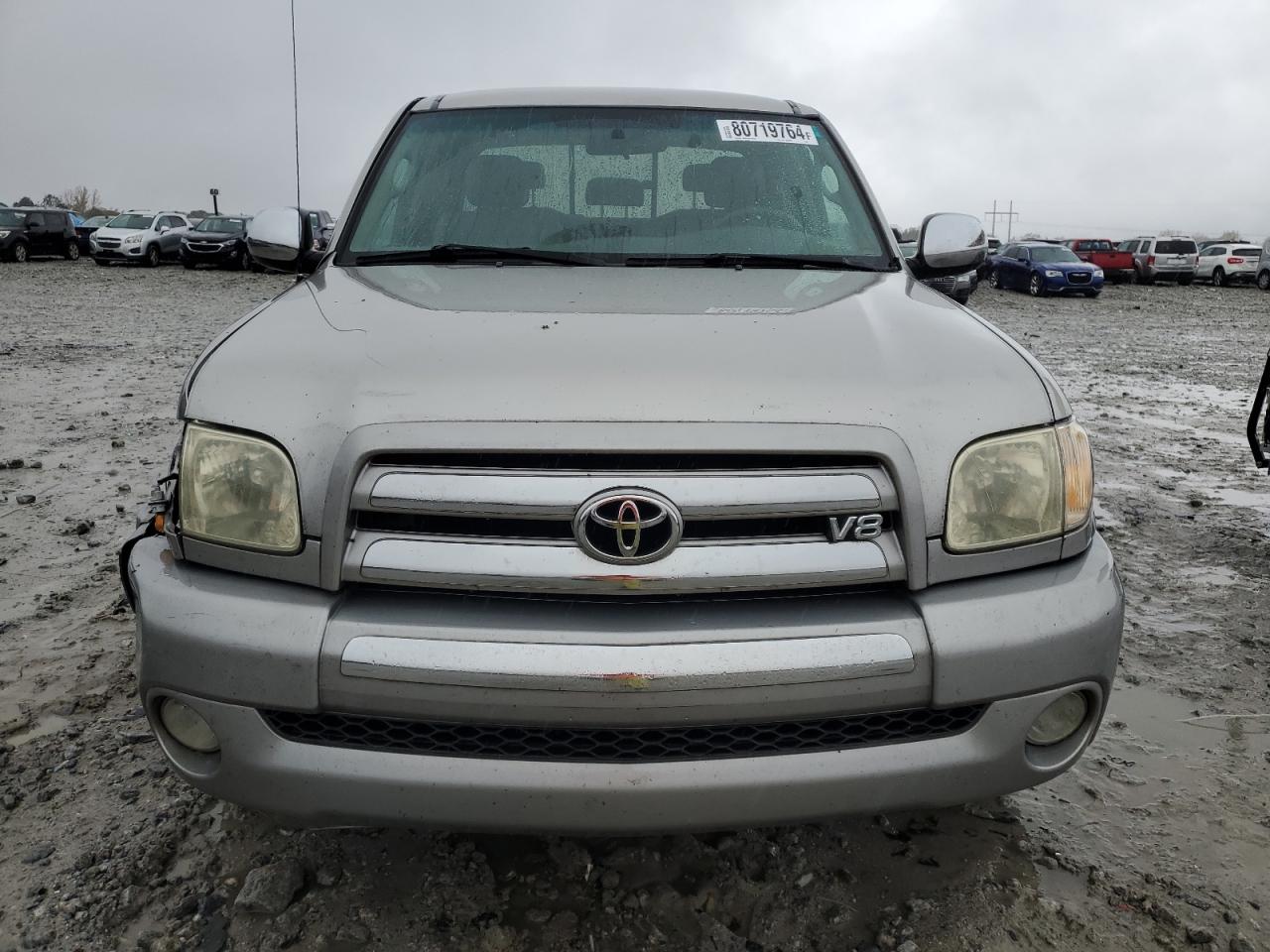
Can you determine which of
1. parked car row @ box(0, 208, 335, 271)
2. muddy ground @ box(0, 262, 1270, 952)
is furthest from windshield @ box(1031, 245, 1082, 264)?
muddy ground @ box(0, 262, 1270, 952)

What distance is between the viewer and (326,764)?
66.3 inches

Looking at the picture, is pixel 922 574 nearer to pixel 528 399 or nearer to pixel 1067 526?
pixel 1067 526

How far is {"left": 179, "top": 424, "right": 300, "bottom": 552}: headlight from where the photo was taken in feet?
5.79

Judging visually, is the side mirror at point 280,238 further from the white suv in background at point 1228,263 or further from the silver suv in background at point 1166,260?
the silver suv in background at point 1166,260

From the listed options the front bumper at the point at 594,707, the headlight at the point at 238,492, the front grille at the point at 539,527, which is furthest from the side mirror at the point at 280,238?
the front grille at the point at 539,527

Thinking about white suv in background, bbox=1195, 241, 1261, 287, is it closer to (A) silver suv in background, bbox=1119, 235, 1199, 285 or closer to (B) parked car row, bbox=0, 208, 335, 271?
(A) silver suv in background, bbox=1119, 235, 1199, 285

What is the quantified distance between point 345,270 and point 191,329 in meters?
11.0

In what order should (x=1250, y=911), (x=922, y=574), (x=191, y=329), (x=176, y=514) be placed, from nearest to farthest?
(x=922, y=574) < (x=176, y=514) < (x=1250, y=911) < (x=191, y=329)

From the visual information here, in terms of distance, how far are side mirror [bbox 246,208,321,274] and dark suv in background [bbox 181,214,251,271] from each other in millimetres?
24749

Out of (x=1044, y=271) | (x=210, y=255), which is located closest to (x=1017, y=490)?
(x=1044, y=271)

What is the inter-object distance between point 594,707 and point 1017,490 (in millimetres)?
878

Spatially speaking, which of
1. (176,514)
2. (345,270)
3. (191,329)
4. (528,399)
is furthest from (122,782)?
(191,329)

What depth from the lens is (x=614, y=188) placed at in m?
2.92

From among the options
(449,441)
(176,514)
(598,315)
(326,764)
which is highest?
(598,315)
